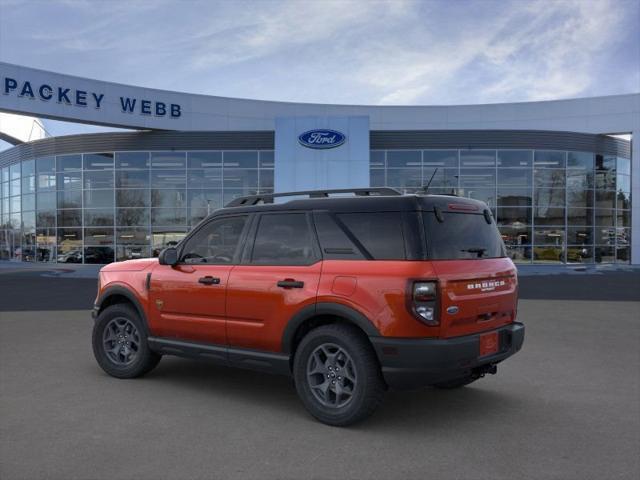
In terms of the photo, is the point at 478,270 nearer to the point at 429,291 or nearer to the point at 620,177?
the point at 429,291

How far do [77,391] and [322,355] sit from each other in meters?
2.56

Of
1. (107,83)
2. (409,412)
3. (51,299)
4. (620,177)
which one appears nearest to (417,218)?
(409,412)

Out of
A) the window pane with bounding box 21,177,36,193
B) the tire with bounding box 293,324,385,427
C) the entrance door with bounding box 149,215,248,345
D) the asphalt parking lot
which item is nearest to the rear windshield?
the tire with bounding box 293,324,385,427

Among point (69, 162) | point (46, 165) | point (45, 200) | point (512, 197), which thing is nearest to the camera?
point (512, 197)

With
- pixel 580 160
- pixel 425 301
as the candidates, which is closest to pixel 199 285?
pixel 425 301

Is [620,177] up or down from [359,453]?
up

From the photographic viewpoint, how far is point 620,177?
2886 centimetres

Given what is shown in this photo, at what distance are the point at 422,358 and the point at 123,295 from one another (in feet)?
11.5

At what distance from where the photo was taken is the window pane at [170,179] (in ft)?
85.9

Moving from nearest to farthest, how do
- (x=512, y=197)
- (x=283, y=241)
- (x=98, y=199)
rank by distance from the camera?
(x=283, y=241) < (x=512, y=197) < (x=98, y=199)

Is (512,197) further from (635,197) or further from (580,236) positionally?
(635,197)

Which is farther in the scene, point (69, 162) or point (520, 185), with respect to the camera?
point (69, 162)

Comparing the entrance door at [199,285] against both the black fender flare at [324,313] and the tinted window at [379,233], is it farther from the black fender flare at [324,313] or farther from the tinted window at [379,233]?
the tinted window at [379,233]

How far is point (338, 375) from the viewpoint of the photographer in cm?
435
